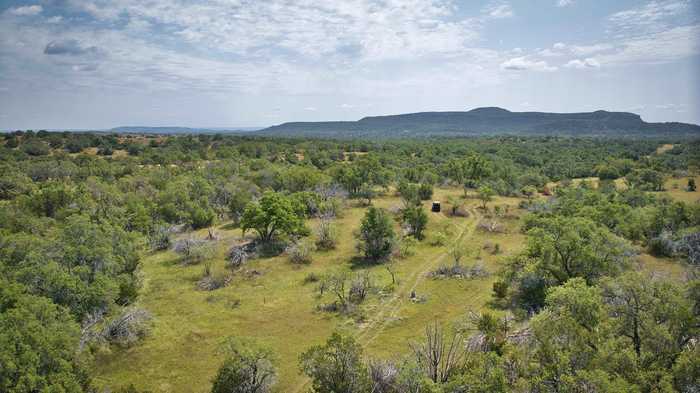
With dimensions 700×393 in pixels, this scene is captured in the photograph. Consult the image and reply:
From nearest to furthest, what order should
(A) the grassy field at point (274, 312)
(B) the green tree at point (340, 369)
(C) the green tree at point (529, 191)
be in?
(B) the green tree at point (340, 369) → (A) the grassy field at point (274, 312) → (C) the green tree at point (529, 191)

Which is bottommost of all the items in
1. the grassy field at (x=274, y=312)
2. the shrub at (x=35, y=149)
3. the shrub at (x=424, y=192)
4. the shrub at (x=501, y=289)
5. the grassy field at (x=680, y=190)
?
the grassy field at (x=274, y=312)

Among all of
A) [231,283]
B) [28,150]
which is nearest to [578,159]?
[231,283]

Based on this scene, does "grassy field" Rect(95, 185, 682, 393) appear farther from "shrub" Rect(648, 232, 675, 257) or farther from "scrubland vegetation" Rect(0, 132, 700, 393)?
"shrub" Rect(648, 232, 675, 257)

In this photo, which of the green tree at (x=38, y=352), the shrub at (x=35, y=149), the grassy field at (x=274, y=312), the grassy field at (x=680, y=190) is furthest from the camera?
the shrub at (x=35, y=149)

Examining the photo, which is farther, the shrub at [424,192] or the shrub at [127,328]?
the shrub at [424,192]

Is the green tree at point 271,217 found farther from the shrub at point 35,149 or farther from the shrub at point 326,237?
the shrub at point 35,149

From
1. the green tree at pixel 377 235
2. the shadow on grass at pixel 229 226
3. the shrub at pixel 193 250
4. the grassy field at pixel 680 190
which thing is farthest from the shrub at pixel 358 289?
the grassy field at pixel 680 190
